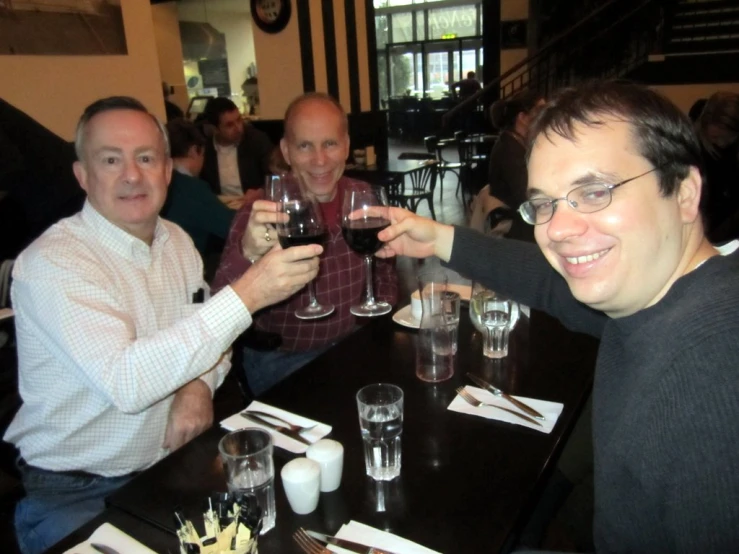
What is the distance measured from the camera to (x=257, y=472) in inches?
40.6

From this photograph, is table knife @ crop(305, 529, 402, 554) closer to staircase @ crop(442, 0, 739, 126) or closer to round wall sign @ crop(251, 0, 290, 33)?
round wall sign @ crop(251, 0, 290, 33)

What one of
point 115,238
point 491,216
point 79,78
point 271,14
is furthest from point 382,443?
point 271,14

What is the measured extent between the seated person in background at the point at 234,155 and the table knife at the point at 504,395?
401 centimetres

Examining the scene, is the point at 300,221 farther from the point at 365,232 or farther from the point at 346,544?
the point at 346,544

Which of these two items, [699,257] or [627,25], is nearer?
[699,257]

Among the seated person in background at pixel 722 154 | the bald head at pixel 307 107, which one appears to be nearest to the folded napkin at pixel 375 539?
the bald head at pixel 307 107

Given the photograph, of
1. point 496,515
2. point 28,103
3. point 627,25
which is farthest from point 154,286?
point 627,25

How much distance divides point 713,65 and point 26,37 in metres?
8.55

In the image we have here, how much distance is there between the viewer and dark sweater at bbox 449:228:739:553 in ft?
2.57

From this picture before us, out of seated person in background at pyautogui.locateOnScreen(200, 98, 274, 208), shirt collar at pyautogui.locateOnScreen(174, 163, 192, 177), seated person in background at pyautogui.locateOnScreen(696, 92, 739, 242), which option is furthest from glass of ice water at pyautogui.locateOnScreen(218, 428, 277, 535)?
seated person in background at pyautogui.locateOnScreen(200, 98, 274, 208)

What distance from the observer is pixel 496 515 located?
100 centimetres

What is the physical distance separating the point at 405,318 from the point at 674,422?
1.18 m

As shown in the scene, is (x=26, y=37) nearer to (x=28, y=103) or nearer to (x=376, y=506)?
(x=28, y=103)

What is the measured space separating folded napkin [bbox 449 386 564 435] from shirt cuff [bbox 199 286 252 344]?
0.55 metres
